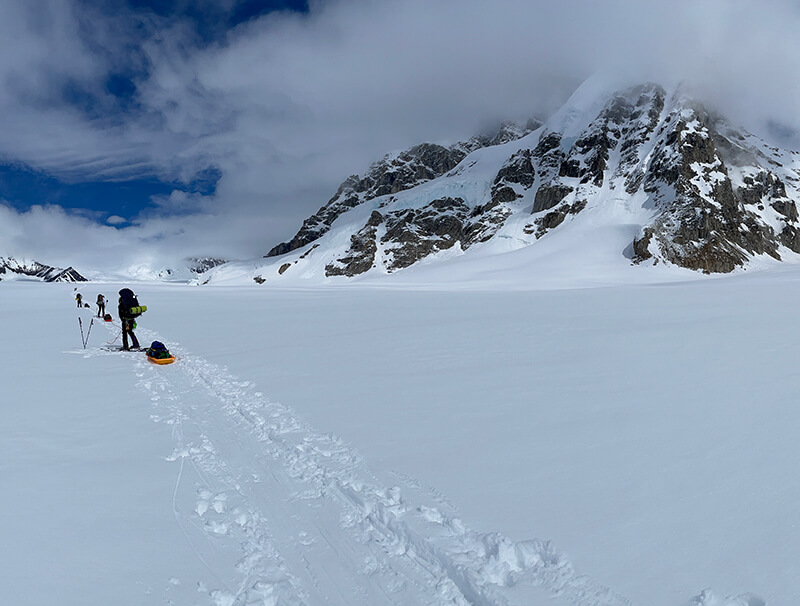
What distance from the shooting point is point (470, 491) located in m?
4.83

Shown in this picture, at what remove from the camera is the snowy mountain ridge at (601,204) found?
106562mm

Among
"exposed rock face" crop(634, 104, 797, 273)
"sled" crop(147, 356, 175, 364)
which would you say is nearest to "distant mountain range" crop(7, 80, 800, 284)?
"exposed rock face" crop(634, 104, 797, 273)

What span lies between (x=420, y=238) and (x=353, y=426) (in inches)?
6293

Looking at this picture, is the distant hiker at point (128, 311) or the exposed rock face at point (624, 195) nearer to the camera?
the distant hiker at point (128, 311)

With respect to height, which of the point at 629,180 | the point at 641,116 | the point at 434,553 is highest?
the point at 641,116

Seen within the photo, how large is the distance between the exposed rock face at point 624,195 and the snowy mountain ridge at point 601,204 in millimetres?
392

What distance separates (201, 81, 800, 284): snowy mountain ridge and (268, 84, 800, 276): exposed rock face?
1.29ft

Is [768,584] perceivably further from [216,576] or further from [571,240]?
[571,240]

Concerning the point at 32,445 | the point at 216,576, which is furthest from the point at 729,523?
the point at 32,445

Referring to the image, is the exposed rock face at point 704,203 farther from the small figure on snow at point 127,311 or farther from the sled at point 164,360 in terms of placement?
the sled at point 164,360

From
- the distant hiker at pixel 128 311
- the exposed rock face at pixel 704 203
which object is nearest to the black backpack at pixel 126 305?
the distant hiker at pixel 128 311

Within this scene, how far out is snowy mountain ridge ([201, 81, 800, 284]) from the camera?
10656cm

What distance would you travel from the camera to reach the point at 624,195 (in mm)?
126250

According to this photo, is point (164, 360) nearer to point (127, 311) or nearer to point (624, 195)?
point (127, 311)
